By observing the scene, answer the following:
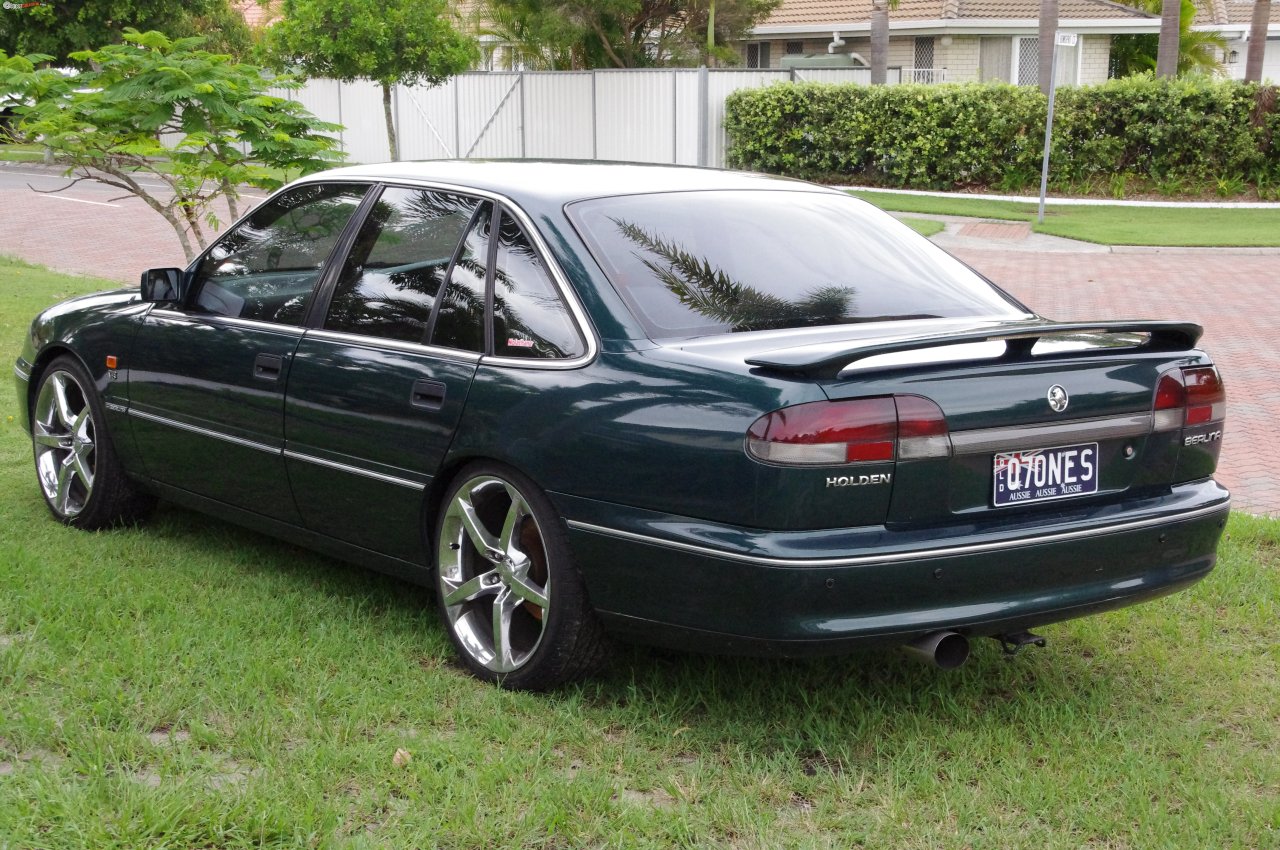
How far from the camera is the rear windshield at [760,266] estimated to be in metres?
4.21

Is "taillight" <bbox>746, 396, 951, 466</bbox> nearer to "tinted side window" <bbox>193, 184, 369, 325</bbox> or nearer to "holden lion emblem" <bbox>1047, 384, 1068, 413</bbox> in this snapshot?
"holden lion emblem" <bbox>1047, 384, 1068, 413</bbox>

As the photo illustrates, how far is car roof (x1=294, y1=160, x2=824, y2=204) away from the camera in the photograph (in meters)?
4.57

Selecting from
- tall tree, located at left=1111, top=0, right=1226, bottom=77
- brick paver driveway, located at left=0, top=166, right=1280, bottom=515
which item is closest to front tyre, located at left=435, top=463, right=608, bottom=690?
brick paver driveway, located at left=0, top=166, right=1280, bottom=515

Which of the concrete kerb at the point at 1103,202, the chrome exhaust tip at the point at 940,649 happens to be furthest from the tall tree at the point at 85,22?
the chrome exhaust tip at the point at 940,649

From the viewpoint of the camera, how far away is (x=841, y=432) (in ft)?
11.6

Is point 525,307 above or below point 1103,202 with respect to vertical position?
above

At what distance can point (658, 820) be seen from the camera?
136 inches

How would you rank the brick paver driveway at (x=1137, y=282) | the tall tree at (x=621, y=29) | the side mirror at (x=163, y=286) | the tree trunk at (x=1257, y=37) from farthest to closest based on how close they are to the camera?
the tall tree at (x=621, y=29)
the tree trunk at (x=1257, y=37)
the brick paver driveway at (x=1137, y=282)
the side mirror at (x=163, y=286)

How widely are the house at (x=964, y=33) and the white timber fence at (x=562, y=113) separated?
523cm

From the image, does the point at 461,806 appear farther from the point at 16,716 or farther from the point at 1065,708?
the point at 1065,708

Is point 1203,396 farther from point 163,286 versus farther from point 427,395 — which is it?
point 163,286

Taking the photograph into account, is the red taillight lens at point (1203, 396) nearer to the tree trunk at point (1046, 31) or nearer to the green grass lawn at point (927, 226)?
the green grass lawn at point (927, 226)

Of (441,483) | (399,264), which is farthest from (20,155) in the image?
(441,483)

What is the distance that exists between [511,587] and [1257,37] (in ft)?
99.3
